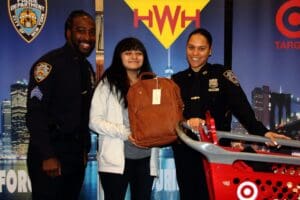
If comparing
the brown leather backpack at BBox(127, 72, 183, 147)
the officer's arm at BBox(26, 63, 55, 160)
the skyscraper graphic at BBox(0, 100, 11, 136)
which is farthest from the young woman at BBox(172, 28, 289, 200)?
the skyscraper graphic at BBox(0, 100, 11, 136)

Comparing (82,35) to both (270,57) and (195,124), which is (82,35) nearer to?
(195,124)

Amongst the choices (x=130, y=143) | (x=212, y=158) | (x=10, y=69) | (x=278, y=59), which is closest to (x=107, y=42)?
(x=10, y=69)

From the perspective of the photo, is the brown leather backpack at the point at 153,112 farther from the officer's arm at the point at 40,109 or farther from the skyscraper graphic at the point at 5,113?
the skyscraper graphic at the point at 5,113

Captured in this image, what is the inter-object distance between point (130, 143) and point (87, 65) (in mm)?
597

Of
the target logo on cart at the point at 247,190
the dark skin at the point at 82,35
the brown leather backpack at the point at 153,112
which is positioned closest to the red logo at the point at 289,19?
the brown leather backpack at the point at 153,112

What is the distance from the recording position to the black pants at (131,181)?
7.48 feet

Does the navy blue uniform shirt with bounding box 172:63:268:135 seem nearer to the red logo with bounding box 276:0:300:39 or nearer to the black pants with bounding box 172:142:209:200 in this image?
the black pants with bounding box 172:142:209:200

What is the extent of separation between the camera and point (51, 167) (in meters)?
2.18

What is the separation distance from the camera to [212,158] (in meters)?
1.68

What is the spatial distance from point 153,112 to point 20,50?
1219 millimetres

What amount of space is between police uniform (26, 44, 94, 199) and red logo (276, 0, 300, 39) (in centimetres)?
147

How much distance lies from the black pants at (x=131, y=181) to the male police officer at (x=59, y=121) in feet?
0.74

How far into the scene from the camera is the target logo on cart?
65.5 inches

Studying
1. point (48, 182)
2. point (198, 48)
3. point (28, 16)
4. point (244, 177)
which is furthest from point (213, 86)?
point (28, 16)
